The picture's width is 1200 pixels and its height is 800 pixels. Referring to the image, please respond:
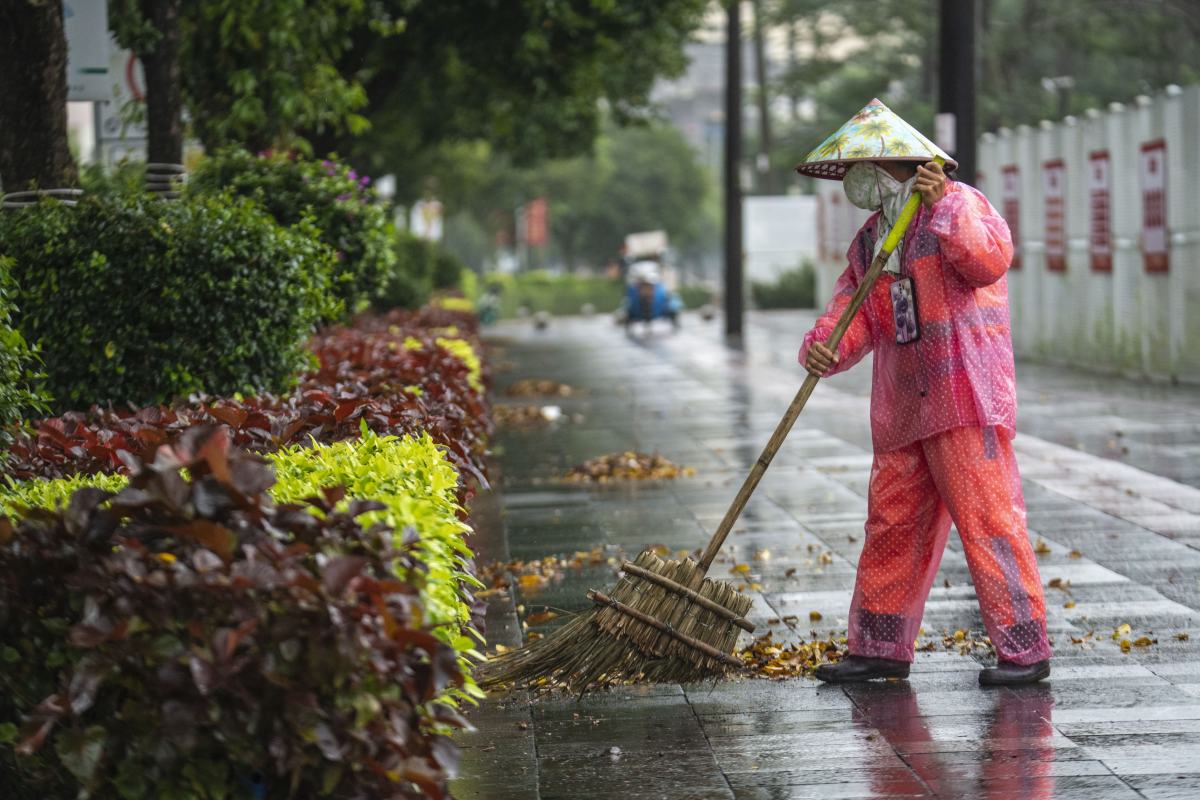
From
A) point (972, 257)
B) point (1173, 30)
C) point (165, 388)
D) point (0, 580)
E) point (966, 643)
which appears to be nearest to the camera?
point (0, 580)

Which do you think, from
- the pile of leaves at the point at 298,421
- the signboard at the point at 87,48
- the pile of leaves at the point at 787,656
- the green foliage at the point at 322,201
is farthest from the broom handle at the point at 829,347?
the signboard at the point at 87,48

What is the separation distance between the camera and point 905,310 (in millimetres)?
5500

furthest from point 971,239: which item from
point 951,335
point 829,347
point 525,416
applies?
point 525,416

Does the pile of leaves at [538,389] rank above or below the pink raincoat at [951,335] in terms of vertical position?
below

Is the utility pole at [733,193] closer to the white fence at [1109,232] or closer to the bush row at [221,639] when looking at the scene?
the white fence at [1109,232]

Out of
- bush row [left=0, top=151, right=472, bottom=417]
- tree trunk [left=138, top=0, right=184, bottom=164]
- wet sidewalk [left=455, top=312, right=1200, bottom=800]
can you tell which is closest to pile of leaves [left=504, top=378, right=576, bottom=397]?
wet sidewalk [left=455, top=312, right=1200, bottom=800]

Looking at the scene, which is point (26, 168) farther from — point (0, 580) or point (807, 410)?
point (807, 410)

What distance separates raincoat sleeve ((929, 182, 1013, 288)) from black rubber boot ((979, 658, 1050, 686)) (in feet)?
3.86

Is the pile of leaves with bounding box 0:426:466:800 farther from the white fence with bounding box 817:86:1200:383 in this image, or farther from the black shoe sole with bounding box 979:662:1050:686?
the white fence with bounding box 817:86:1200:383

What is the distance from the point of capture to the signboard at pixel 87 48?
10.1 meters

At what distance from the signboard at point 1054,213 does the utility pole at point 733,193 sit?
9350 mm

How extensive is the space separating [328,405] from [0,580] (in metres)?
2.35

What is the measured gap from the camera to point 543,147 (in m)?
27.7

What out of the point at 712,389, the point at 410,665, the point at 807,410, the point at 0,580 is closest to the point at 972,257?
the point at 410,665
